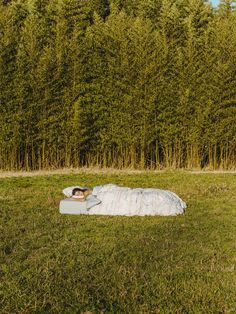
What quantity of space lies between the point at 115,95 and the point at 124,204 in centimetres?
619

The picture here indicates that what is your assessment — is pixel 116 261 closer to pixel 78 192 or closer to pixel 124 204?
pixel 124 204

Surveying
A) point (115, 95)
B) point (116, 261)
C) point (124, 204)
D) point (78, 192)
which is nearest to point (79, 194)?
point (78, 192)

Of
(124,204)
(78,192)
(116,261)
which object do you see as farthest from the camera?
(78,192)

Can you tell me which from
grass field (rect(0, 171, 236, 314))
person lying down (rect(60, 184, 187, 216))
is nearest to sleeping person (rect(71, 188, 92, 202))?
person lying down (rect(60, 184, 187, 216))

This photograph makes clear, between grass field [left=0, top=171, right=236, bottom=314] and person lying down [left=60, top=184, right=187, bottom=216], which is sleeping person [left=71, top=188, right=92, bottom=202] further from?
grass field [left=0, top=171, right=236, bottom=314]

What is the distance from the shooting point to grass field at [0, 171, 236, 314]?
109 inches

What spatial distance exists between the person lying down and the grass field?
6.8 inches

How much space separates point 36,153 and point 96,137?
1.47m

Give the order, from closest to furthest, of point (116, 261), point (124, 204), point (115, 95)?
1. point (116, 261)
2. point (124, 204)
3. point (115, 95)

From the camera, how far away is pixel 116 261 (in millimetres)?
3510

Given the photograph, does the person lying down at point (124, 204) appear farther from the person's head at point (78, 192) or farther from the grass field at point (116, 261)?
the grass field at point (116, 261)

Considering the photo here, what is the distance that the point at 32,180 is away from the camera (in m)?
8.31

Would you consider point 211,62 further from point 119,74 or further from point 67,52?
point 67,52

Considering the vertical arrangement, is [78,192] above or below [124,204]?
above
